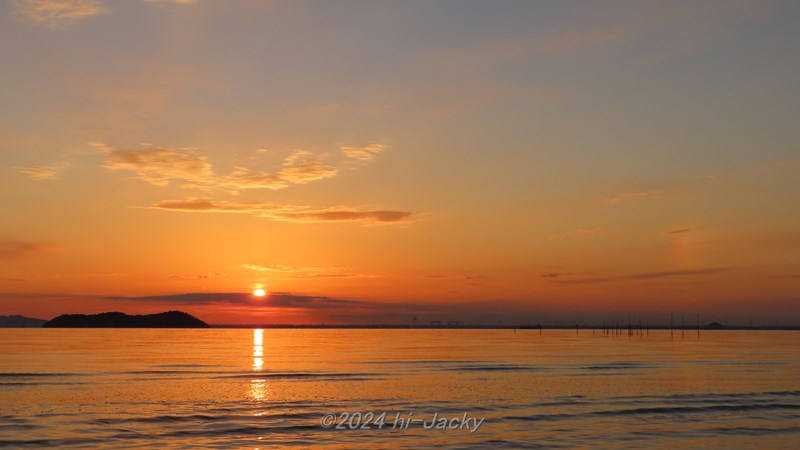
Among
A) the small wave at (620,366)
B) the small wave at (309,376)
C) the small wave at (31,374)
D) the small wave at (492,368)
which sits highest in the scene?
the small wave at (31,374)

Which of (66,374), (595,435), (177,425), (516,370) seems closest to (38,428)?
(177,425)

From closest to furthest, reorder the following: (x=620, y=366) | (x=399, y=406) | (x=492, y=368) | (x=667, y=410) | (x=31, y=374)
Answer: (x=667, y=410) → (x=399, y=406) → (x=31, y=374) → (x=492, y=368) → (x=620, y=366)

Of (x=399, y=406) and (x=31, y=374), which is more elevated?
(x=31, y=374)

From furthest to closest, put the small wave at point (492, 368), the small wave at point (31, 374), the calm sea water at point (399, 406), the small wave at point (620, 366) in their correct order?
the small wave at point (620, 366) < the small wave at point (492, 368) < the small wave at point (31, 374) < the calm sea water at point (399, 406)

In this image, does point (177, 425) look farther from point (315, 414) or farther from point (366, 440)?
point (366, 440)

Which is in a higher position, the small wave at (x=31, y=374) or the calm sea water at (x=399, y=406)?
the small wave at (x=31, y=374)

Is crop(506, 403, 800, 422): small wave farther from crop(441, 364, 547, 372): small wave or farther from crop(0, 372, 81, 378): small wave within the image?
crop(0, 372, 81, 378): small wave

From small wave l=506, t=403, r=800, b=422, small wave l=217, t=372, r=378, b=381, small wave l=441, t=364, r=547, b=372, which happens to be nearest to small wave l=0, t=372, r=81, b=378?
small wave l=217, t=372, r=378, b=381

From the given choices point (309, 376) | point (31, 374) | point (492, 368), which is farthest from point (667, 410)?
point (31, 374)

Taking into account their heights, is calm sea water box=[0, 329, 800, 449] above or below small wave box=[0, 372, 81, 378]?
below

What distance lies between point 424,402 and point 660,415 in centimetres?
1617

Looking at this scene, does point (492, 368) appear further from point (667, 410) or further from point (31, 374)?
point (31, 374)

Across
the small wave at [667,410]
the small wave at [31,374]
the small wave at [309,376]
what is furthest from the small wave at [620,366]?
the small wave at [31,374]

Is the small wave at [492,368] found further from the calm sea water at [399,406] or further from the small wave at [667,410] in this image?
the small wave at [667,410]
